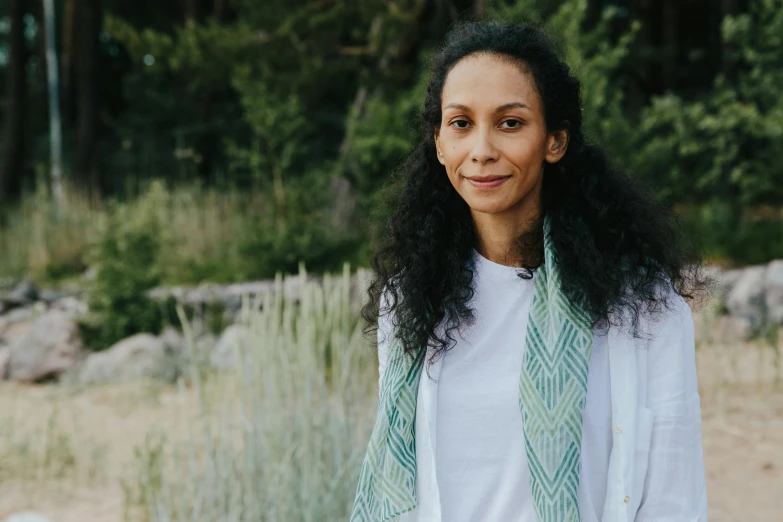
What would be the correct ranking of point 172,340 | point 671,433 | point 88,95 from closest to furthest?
1. point 671,433
2. point 172,340
3. point 88,95

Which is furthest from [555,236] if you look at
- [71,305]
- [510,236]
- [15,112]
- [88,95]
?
[15,112]

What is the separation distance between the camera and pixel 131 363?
6.54 m

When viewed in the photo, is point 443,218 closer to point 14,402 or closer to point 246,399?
point 246,399

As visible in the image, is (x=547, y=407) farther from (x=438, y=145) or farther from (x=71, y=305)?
(x=71, y=305)

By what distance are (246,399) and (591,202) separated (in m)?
1.93

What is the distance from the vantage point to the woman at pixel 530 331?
1489 mm

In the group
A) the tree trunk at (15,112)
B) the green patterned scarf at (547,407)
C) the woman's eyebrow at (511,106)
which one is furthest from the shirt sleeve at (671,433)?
the tree trunk at (15,112)

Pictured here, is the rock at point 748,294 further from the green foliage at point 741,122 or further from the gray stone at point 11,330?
the gray stone at point 11,330

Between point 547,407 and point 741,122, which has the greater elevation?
point 741,122

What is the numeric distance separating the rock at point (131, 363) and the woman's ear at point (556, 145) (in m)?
5.05

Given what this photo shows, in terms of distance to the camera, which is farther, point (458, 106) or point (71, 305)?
point (71, 305)

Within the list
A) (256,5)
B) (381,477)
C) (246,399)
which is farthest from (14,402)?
(381,477)

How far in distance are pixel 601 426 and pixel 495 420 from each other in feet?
0.62

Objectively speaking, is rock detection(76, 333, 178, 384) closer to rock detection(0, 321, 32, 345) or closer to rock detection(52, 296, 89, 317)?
rock detection(52, 296, 89, 317)
